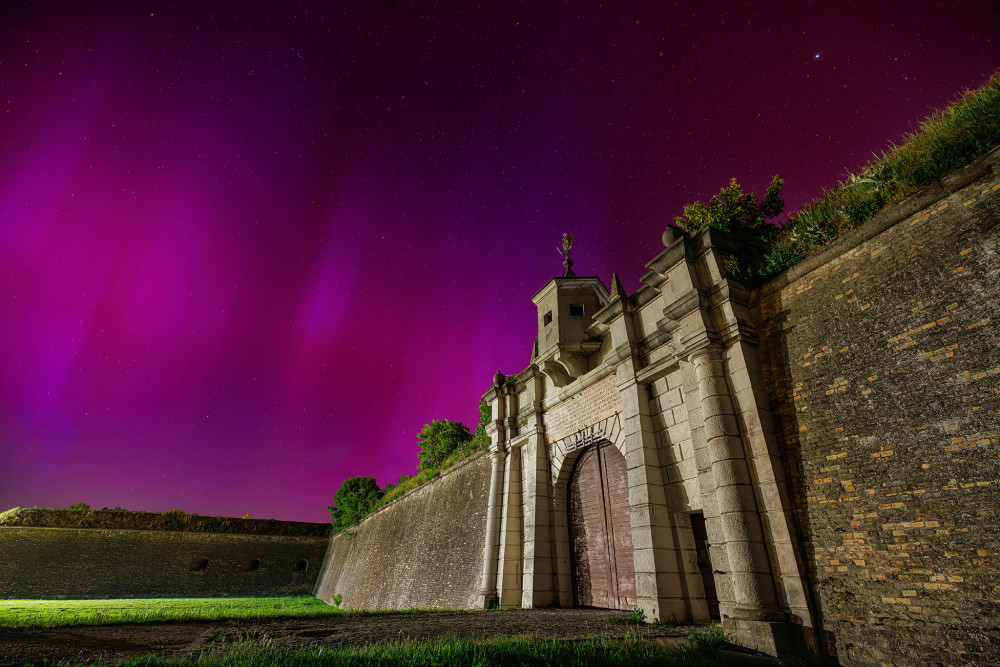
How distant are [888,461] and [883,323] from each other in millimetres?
1780

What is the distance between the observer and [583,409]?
1125cm

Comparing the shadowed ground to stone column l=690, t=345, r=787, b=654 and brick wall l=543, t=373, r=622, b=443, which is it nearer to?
stone column l=690, t=345, r=787, b=654

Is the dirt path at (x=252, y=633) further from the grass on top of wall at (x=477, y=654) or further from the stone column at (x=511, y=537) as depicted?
the stone column at (x=511, y=537)

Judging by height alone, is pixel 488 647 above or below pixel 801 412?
below

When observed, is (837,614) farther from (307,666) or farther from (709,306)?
(307,666)

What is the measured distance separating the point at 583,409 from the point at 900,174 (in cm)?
744

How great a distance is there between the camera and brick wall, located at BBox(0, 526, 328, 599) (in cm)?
3092

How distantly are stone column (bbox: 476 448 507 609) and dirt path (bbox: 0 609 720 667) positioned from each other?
3.67 meters

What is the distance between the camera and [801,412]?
6512 millimetres

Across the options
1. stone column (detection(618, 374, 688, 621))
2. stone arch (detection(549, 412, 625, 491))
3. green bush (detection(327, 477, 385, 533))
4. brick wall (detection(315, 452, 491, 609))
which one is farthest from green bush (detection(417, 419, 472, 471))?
stone column (detection(618, 374, 688, 621))

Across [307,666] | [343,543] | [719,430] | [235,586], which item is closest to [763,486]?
[719,430]

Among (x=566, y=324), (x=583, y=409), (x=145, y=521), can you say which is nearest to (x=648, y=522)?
(x=583, y=409)

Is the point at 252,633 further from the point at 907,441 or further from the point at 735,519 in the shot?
the point at 907,441

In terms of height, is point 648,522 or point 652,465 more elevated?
point 652,465
